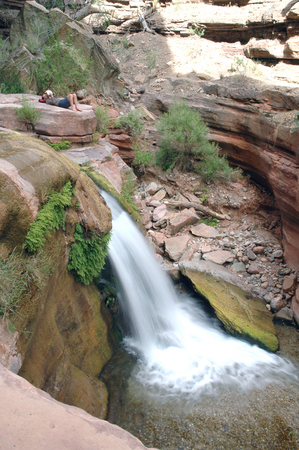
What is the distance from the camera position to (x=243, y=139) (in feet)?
30.7

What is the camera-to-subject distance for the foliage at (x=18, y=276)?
268cm

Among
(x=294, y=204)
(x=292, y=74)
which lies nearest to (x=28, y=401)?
(x=294, y=204)

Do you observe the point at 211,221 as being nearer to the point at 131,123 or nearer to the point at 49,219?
the point at 131,123

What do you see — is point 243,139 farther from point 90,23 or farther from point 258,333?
point 90,23

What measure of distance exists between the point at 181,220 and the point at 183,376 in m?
4.42

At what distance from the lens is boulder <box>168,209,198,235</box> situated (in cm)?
815

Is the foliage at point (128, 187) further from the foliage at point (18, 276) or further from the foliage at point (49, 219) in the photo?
the foliage at point (18, 276)

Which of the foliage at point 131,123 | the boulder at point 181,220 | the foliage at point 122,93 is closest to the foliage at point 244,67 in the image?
the foliage at point 122,93

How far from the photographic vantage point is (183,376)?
15.0 ft

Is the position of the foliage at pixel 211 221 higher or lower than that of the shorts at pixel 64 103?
lower

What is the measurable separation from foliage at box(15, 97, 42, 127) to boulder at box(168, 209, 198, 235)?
415cm

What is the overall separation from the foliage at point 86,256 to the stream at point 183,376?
32.8 inches

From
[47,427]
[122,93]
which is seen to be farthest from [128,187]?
[47,427]

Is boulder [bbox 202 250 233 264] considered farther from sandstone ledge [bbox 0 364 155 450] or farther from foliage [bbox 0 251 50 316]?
sandstone ledge [bbox 0 364 155 450]
